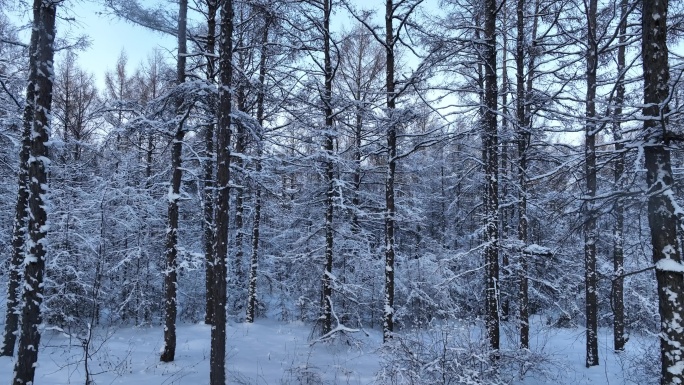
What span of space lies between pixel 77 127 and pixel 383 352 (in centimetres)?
1885

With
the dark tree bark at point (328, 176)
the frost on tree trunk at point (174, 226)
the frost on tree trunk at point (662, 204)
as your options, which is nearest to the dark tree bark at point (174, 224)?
the frost on tree trunk at point (174, 226)

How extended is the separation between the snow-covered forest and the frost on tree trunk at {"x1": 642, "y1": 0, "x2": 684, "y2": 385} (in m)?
0.03

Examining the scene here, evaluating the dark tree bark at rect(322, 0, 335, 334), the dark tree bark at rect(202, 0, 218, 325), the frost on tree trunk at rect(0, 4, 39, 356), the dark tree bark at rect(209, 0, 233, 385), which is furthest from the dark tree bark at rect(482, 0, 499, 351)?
the frost on tree trunk at rect(0, 4, 39, 356)

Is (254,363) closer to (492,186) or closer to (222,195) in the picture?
(222,195)

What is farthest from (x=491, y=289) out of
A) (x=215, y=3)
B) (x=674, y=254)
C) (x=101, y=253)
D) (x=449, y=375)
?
(x=101, y=253)

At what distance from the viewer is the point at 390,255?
11.1m

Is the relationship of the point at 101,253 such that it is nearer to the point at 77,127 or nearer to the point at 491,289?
the point at 77,127

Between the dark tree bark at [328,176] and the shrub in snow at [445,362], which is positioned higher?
the dark tree bark at [328,176]

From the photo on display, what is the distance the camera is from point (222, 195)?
7.79m

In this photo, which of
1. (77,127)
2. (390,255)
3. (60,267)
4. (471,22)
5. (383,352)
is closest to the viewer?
(383,352)

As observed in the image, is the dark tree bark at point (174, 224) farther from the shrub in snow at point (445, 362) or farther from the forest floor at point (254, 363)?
the shrub in snow at point (445, 362)

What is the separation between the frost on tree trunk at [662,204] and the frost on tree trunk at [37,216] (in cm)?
941

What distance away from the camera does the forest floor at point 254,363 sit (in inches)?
343

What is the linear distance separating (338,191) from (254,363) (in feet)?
17.3
